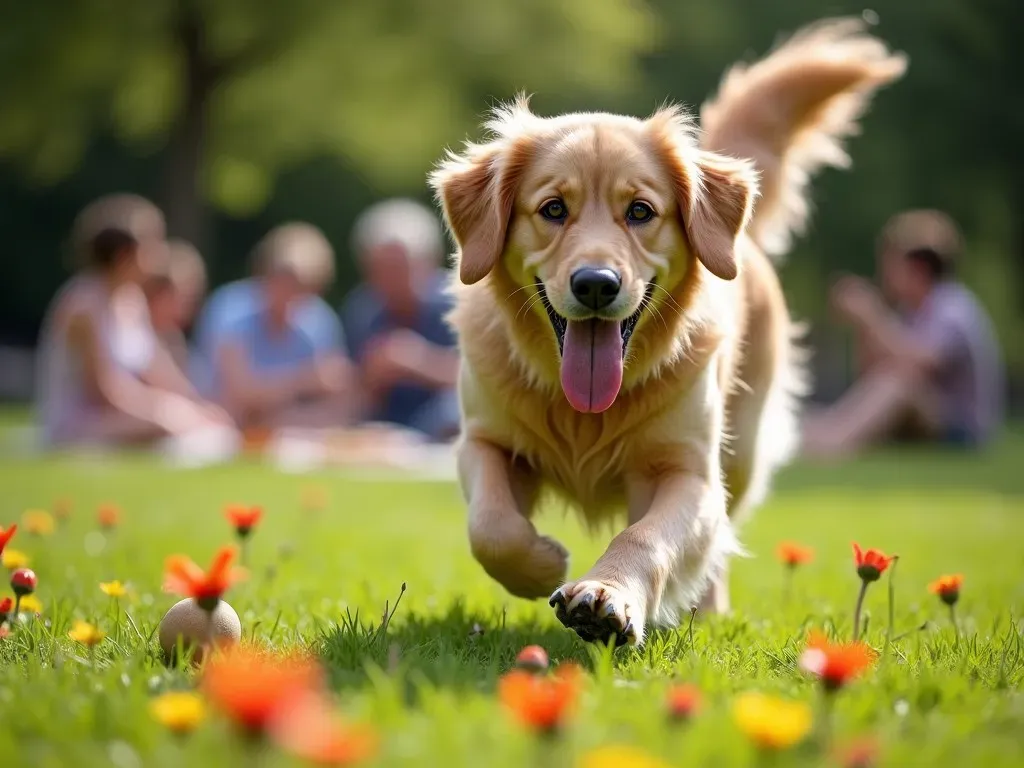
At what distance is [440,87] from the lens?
56.7 ft

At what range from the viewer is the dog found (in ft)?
10.1

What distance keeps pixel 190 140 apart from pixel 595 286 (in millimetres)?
14337

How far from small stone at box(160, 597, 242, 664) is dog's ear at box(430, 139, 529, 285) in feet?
4.15

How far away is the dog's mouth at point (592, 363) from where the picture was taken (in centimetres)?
313

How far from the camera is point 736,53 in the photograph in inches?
814

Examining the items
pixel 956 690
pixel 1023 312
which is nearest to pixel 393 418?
pixel 956 690

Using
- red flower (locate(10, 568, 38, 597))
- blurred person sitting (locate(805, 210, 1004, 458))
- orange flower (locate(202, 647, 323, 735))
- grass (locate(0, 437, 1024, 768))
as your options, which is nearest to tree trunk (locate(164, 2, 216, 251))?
blurred person sitting (locate(805, 210, 1004, 458))

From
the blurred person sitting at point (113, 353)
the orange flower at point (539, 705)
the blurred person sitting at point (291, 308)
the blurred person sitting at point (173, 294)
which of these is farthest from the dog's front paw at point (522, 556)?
the blurred person sitting at point (173, 294)

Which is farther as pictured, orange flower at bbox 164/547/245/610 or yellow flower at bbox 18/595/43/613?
yellow flower at bbox 18/595/43/613

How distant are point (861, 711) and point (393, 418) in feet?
30.4

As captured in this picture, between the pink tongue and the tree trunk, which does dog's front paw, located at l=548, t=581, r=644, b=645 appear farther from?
the tree trunk

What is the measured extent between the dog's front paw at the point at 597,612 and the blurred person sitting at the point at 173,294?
916 centimetres

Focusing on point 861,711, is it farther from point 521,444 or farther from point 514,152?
point 514,152

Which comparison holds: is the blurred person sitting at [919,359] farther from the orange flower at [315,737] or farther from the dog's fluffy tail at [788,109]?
the orange flower at [315,737]
